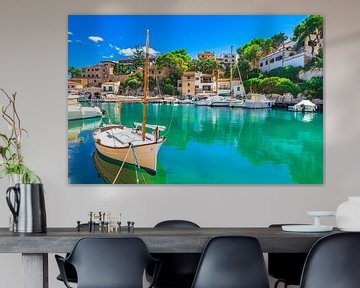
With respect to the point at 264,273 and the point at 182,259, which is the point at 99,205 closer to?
the point at 182,259

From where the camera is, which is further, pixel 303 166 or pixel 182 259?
pixel 303 166

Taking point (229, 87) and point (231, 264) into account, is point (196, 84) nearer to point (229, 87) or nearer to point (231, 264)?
point (229, 87)

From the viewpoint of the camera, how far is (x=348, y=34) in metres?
5.96

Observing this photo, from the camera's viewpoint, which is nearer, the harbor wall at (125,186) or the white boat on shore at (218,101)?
the harbor wall at (125,186)

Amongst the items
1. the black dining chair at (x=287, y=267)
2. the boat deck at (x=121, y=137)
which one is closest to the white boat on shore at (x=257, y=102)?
the boat deck at (x=121, y=137)

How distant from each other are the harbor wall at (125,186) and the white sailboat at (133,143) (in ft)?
0.75

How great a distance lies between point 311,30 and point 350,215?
2.36 metres

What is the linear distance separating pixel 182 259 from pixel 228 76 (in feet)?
6.17

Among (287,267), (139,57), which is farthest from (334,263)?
(139,57)

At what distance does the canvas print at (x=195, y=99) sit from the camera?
5.92 meters

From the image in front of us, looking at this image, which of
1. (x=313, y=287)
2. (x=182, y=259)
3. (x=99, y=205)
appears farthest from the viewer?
(x=99, y=205)

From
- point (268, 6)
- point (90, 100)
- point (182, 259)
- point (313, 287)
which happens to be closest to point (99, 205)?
point (90, 100)

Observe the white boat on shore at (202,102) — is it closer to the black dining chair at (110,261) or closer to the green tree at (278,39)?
the green tree at (278,39)

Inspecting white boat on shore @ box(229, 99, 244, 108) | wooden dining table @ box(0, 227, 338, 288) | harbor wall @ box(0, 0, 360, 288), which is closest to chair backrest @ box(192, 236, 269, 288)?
wooden dining table @ box(0, 227, 338, 288)
